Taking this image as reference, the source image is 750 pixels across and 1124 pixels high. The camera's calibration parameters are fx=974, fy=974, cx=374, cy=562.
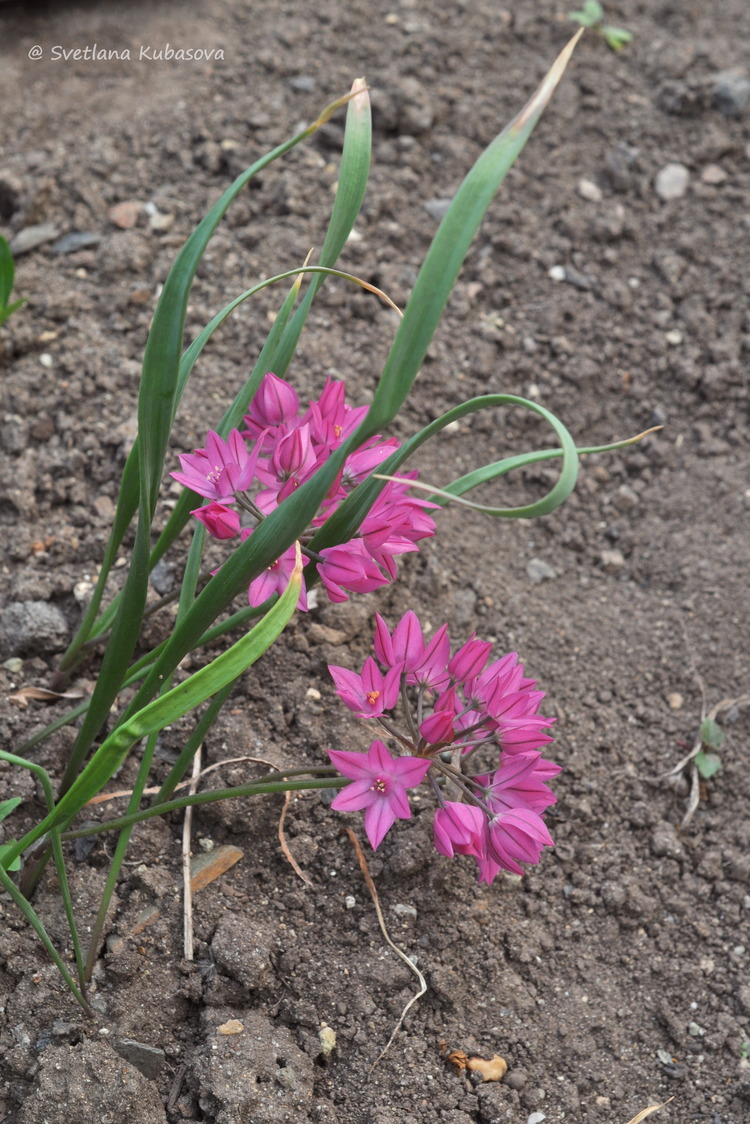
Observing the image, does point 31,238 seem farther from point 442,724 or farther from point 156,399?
point 442,724

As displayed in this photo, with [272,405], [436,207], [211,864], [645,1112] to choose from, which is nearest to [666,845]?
[645,1112]

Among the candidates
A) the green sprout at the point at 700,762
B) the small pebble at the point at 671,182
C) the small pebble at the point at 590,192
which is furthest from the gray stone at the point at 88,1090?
the small pebble at the point at 671,182

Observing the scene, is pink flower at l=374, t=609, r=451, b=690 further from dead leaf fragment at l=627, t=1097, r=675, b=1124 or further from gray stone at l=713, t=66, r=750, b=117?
gray stone at l=713, t=66, r=750, b=117

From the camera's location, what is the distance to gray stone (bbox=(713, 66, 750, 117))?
2.59 m

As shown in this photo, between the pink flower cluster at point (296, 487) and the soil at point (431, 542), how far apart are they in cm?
57

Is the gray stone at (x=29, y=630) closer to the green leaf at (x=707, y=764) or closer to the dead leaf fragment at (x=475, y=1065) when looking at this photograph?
the dead leaf fragment at (x=475, y=1065)

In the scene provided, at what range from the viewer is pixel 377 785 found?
98 cm

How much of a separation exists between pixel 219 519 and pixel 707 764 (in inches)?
41.9

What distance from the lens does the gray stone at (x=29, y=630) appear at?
1541 mm

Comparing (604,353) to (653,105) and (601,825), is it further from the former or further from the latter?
(601,825)

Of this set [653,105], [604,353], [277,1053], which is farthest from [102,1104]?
[653,105]

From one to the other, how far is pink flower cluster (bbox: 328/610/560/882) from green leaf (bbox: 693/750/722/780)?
70cm

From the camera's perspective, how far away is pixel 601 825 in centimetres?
156

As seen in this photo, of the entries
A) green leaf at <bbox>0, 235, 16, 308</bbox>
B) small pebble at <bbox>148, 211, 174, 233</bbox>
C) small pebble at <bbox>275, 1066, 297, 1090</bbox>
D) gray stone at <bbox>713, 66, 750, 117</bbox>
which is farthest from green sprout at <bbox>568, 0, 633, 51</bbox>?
small pebble at <bbox>275, 1066, 297, 1090</bbox>
